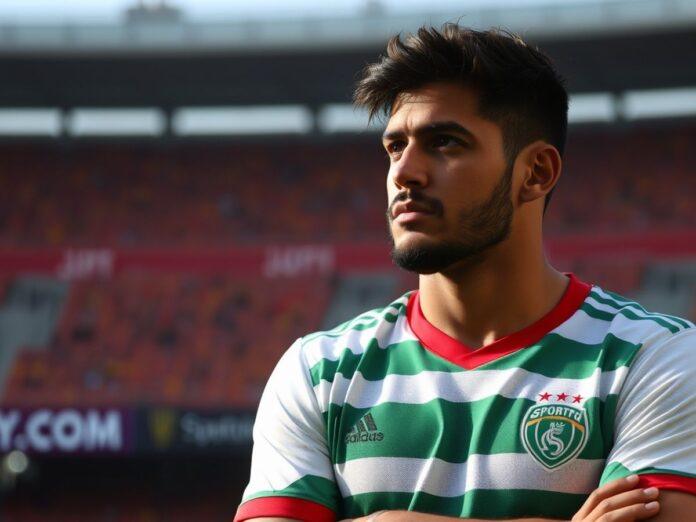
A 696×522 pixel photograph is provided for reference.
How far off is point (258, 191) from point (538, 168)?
21330 millimetres

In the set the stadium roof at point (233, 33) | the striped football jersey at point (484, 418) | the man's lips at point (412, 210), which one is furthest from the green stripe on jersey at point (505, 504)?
the stadium roof at point (233, 33)

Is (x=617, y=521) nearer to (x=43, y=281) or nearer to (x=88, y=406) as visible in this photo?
(x=88, y=406)

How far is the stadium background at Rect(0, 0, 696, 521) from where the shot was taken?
1844 cm

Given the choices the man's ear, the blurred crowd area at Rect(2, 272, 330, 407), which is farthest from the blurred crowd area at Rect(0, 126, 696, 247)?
the man's ear

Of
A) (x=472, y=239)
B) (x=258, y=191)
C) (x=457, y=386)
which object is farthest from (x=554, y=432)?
(x=258, y=191)

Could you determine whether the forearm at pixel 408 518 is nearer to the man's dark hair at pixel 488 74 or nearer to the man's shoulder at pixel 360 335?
the man's shoulder at pixel 360 335

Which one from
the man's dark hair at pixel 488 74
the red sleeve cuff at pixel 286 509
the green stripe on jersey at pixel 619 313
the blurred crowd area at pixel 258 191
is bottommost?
the red sleeve cuff at pixel 286 509

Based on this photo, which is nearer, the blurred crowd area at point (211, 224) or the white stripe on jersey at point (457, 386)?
the white stripe on jersey at point (457, 386)

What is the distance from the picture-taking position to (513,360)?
2.47 metres

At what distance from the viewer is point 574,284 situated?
2.69 m

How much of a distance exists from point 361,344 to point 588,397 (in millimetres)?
583

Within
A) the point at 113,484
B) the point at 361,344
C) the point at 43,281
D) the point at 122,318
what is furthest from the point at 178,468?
the point at 361,344

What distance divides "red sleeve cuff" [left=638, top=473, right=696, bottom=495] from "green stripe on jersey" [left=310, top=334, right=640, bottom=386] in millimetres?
257

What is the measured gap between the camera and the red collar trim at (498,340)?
2.51 meters
